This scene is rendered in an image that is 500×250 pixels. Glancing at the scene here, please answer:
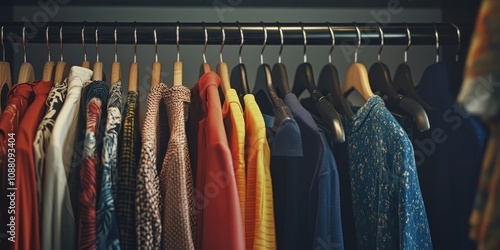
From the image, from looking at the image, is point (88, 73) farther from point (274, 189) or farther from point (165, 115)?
point (274, 189)

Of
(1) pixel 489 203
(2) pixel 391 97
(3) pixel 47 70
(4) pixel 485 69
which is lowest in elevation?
(1) pixel 489 203

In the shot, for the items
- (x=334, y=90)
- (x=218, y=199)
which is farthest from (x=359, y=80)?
(x=218, y=199)

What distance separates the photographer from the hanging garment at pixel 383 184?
907 millimetres

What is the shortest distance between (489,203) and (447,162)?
63 centimetres

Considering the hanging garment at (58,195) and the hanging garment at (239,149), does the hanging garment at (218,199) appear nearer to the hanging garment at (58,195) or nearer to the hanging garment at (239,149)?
the hanging garment at (239,149)

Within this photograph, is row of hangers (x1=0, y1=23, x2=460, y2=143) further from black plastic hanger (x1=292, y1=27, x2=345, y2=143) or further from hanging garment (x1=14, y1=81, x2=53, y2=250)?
hanging garment (x1=14, y1=81, x2=53, y2=250)

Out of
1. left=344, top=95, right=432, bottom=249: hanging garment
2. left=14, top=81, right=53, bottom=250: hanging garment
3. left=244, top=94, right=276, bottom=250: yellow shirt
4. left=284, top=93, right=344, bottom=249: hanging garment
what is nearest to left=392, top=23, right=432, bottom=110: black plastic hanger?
left=344, top=95, right=432, bottom=249: hanging garment

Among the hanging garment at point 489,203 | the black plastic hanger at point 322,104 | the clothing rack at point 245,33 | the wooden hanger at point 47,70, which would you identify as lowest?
the hanging garment at point 489,203

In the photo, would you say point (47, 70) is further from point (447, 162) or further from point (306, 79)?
point (447, 162)

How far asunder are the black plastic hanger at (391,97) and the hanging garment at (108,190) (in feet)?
1.73

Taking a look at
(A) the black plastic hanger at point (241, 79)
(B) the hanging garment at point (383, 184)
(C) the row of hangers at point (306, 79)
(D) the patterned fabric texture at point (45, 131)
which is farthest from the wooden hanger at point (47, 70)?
(B) the hanging garment at point (383, 184)

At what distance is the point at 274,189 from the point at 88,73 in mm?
432

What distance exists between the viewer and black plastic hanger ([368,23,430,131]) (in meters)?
0.96

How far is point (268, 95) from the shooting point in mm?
1171
